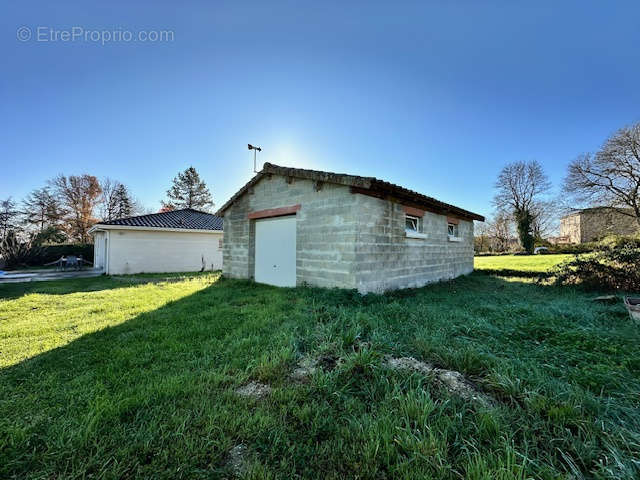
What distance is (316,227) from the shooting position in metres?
6.65

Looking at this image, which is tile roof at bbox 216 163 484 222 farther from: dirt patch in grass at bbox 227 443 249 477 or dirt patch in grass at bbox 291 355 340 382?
dirt patch in grass at bbox 227 443 249 477

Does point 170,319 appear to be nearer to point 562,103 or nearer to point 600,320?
point 600,320

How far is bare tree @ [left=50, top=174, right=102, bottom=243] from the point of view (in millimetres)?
25797

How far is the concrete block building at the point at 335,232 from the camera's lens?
19.6ft

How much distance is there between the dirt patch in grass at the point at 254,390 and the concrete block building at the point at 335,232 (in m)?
3.58

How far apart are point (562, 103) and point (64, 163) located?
36943mm

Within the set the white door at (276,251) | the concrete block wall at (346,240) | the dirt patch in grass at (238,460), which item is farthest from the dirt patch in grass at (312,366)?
the white door at (276,251)

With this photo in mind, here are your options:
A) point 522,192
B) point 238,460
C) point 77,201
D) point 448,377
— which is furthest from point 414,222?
point 77,201

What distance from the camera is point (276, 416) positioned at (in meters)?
2.02

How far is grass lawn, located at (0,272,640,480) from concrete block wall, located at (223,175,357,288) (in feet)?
6.33

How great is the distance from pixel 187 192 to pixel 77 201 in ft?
36.8

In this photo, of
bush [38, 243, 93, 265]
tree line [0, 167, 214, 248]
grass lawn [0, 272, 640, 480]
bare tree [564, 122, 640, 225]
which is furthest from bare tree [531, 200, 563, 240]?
tree line [0, 167, 214, 248]

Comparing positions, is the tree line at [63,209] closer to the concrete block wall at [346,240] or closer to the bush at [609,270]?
the concrete block wall at [346,240]

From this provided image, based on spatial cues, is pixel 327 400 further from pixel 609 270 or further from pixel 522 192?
pixel 522 192
